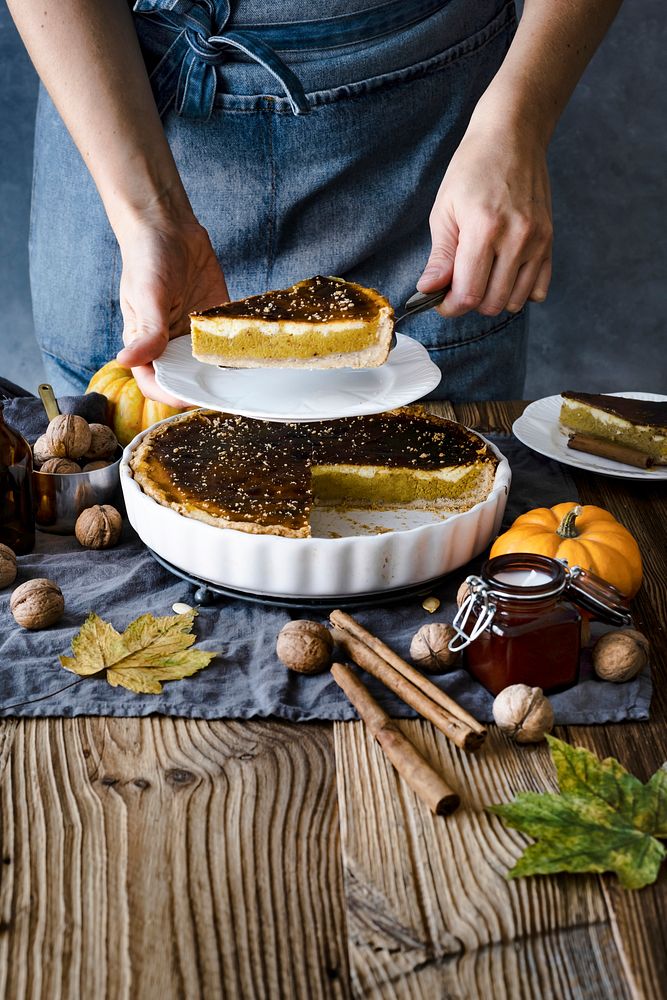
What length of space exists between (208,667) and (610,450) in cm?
155

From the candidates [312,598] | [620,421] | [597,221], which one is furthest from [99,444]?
[597,221]

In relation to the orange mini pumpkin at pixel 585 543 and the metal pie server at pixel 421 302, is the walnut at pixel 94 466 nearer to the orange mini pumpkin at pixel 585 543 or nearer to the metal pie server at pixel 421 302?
the metal pie server at pixel 421 302

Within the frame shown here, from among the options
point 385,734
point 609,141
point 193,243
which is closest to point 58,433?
point 193,243

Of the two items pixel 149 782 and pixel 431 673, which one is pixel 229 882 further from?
pixel 431 673

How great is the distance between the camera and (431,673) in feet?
6.62

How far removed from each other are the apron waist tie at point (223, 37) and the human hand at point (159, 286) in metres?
0.46

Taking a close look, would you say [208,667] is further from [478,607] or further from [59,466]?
[59,466]

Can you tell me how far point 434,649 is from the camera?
6.51ft

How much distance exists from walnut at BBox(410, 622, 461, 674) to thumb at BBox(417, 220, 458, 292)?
0.98m

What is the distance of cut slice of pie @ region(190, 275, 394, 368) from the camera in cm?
252

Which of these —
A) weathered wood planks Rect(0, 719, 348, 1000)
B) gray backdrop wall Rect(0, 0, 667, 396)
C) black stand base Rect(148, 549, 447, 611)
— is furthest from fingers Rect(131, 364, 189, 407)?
gray backdrop wall Rect(0, 0, 667, 396)

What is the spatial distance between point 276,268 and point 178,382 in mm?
1059

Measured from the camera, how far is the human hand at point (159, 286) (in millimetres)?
2598

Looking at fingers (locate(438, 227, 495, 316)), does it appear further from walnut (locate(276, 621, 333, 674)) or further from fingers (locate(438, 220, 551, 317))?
walnut (locate(276, 621, 333, 674))
